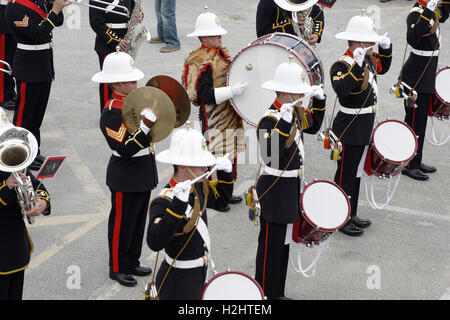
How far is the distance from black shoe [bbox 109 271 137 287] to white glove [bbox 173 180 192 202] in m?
2.00

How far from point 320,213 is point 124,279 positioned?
1.76 metres

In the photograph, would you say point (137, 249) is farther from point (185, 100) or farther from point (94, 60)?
point (94, 60)

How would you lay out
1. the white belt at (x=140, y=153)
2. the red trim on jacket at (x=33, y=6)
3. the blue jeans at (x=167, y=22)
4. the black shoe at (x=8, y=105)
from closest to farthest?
the white belt at (x=140, y=153)
the red trim on jacket at (x=33, y=6)
the black shoe at (x=8, y=105)
the blue jeans at (x=167, y=22)

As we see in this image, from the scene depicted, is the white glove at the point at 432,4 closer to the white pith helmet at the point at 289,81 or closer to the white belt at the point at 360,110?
the white belt at the point at 360,110

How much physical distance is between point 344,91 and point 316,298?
74.4 inches

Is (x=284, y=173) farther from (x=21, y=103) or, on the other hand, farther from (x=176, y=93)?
(x=21, y=103)

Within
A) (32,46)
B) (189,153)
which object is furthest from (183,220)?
(32,46)

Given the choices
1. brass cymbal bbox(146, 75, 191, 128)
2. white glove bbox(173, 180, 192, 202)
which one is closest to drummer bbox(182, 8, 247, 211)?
brass cymbal bbox(146, 75, 191, 128)

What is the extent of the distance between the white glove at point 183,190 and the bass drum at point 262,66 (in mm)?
2683

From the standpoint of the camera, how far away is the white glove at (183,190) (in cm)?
418

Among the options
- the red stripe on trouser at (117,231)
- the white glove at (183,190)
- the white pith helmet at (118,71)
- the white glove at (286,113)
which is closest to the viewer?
the white glove at (183,190)

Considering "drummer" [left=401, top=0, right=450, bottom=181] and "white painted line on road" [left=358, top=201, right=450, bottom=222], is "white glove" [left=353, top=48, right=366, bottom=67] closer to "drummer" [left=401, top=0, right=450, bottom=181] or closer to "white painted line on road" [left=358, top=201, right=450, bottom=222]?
"drummer" [left=401, top=0, right=450, bottom=181]

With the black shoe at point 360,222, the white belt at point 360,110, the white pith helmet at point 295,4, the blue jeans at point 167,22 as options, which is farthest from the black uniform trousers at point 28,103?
the blue jeans at point 167,22

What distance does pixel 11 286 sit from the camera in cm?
492
